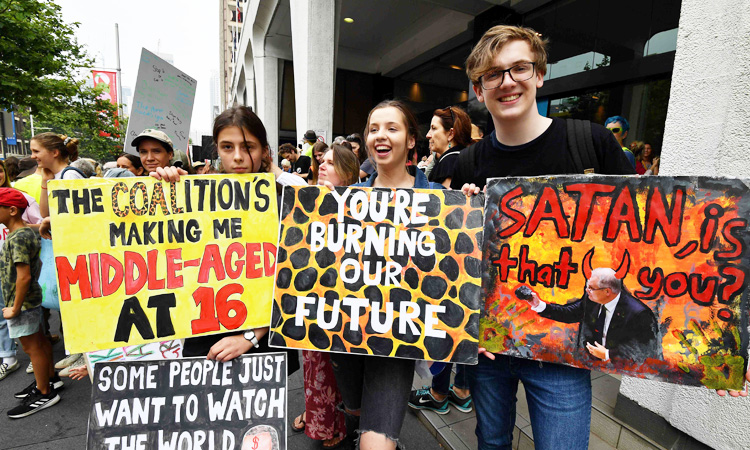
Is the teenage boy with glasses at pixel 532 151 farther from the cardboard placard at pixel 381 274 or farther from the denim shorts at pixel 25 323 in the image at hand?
the denim shorts at pixel 25 323

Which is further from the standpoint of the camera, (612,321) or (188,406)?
(188,406)

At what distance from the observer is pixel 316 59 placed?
8836 mm

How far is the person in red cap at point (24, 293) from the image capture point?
9.23 feet

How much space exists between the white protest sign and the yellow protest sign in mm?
1677

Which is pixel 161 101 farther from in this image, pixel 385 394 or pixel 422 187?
pixel 385 394

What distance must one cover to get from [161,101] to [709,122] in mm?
3877

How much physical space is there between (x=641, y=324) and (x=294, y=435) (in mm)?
2356

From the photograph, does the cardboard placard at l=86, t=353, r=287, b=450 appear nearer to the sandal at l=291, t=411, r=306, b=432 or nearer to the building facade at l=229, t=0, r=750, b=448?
the sandal at l=291, t=411, r=306, b=432

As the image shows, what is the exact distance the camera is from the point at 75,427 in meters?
2.77

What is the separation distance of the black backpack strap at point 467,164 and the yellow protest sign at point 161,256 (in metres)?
0.86

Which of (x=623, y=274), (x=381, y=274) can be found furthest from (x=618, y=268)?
(x=381, y=274)

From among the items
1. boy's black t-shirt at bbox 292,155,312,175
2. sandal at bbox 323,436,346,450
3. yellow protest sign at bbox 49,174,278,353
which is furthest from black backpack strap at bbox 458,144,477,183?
boy's black t-shirt at bbox 292,155,312,175

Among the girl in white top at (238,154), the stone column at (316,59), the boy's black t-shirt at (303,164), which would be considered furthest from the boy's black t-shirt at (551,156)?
the stone column at (316,59)

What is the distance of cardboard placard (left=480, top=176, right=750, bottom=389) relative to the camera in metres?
1.20
